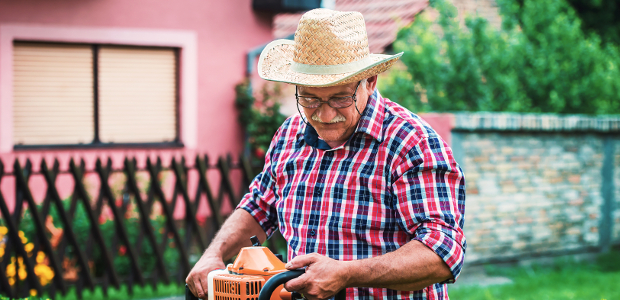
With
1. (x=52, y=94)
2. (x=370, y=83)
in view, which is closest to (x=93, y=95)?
(x=52, y=94)

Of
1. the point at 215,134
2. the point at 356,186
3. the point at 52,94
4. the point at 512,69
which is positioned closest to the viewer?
the point at 356,186

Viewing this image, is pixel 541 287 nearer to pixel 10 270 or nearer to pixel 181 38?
pixel 10 270

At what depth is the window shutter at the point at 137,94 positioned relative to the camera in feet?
25.4

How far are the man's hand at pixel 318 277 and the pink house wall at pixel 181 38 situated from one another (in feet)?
20.0

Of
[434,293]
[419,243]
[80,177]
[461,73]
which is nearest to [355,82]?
[419,243]

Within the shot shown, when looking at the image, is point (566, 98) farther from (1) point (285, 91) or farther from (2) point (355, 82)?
(2) point (355, 82)

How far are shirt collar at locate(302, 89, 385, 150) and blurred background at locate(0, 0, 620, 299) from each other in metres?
3.32

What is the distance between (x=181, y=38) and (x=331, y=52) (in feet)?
20.0

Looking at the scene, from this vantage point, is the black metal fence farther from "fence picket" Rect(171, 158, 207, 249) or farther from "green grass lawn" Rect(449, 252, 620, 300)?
"green grass lawn" Rect(449, 252, 620, 300)

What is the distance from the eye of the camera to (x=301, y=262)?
1.91 m

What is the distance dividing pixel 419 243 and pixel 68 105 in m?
6.55

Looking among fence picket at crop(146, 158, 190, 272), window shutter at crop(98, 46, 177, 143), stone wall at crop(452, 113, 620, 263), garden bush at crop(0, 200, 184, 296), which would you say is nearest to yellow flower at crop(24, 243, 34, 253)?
garden bush at crop(0, 200, 184, 296)

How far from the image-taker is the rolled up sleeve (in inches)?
76.3

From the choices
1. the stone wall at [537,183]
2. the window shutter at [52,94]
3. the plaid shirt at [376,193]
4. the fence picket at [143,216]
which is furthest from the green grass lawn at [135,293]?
the plaid shirt at [376,193]
